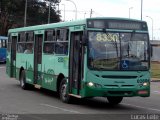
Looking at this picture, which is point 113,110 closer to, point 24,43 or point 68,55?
point 68,55

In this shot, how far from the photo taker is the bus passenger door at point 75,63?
16.0 meters

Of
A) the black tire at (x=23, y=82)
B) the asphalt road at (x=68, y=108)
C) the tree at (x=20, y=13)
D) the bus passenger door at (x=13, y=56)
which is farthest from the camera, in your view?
the tree at (x=20, y=13)

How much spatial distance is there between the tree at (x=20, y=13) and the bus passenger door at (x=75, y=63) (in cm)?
6592

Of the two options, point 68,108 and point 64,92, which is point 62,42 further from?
point 68,108

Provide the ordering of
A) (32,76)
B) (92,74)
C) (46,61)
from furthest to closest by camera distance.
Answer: (32,76) → (46,61) → (92,74)

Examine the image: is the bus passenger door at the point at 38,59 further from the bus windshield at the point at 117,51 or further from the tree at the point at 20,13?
the tree at the point at 20,13

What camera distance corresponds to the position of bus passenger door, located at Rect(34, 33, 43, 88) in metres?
20.3

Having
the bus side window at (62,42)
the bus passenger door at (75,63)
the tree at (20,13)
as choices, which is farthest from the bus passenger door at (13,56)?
the tree at (20,13)

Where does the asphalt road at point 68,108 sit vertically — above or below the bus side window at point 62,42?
below

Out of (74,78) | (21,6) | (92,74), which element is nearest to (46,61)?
(74,78)

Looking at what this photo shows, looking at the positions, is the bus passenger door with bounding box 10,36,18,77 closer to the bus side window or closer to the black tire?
the black tire

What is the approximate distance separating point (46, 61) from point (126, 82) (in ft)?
15.9

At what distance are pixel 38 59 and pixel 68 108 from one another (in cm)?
572

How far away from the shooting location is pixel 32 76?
21.2 m
